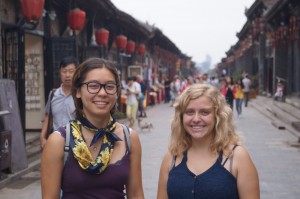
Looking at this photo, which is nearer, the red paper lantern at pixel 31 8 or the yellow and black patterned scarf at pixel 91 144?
the yellow and black patterned scarf at pixel 91 144

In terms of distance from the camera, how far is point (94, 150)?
8.46 ft

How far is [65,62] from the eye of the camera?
5059 mm

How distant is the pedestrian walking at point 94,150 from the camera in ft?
8.21

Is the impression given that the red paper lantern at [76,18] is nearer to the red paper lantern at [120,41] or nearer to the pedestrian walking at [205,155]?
the red paper lantern at [120,41]

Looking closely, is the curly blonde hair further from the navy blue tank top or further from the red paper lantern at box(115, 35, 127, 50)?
the red paper lantern at box(115, 35, 127, 50)

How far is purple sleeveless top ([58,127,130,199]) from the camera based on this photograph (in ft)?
8.21

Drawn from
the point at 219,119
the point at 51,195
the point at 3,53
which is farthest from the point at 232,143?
the point at 3,53

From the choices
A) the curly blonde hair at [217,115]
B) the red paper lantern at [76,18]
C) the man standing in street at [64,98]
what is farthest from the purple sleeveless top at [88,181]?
the red paper lantern at [76,18]

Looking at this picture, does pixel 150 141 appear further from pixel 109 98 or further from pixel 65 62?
pixel 109 98

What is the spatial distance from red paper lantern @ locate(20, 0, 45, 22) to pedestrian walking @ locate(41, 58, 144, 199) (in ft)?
20.2

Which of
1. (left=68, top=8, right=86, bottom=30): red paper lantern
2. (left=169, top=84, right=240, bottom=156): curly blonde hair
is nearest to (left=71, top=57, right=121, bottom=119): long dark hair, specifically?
(left=169, top=84, right=240, bottom=156): curly blonde hair

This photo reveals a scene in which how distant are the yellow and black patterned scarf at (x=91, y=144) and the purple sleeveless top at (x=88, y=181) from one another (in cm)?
3

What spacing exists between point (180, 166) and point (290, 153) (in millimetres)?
7749

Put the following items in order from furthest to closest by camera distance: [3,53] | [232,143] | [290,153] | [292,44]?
[292,44] → [290,153] → [3,53] → [232,143]
